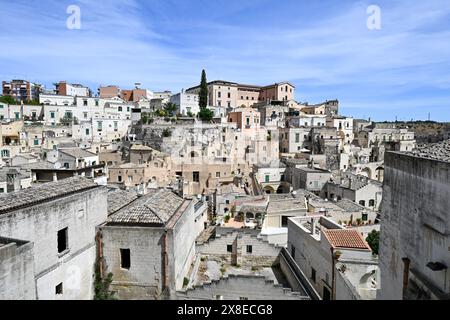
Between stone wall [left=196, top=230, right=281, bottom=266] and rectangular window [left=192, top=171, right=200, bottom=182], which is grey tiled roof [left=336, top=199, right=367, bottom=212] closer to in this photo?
stone wall [left=196, top=230, right=281, bottom=266]

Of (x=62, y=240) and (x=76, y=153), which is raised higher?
(x=76, y=153)

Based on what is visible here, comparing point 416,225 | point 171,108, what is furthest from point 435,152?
point 171,108

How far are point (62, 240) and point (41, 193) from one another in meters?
1.81

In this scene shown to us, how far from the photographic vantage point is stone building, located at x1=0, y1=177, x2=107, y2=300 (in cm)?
927

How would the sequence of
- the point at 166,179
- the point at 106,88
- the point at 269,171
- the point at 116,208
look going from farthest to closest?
the point at 106,88, the point at 269,171, the point at 166,179, the point at 116,208

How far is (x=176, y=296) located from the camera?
11859 mm

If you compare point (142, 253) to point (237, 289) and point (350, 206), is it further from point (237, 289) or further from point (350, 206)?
point (350, 206)

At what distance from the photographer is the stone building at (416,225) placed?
6.43 meters

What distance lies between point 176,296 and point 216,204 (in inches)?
630

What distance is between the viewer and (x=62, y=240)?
35.2 ft

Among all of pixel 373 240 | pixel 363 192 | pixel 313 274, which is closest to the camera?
pixel 313 274

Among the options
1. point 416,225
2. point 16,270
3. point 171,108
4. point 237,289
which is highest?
point 171,108

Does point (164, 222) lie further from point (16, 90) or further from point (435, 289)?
point (16, 90)
